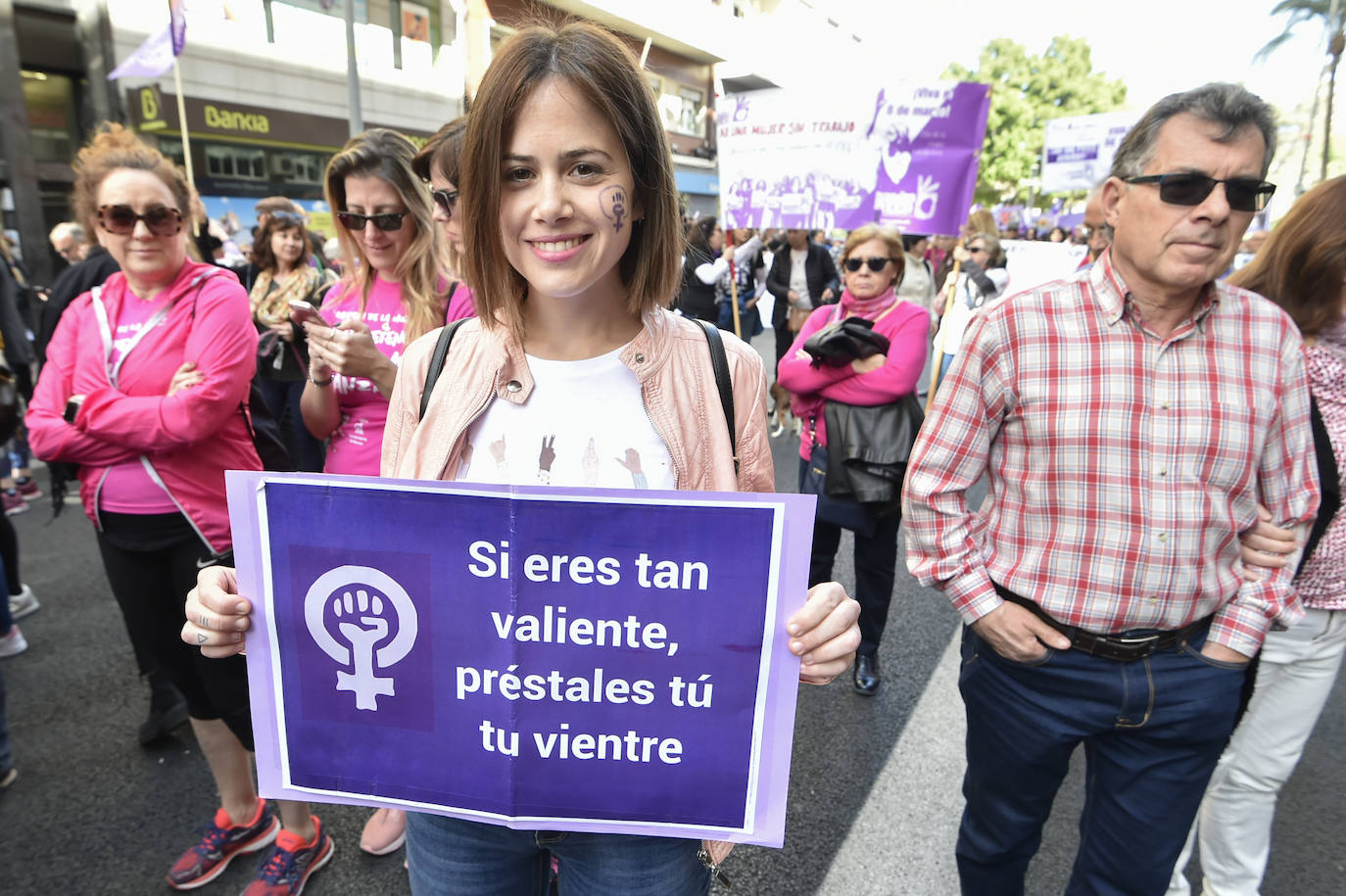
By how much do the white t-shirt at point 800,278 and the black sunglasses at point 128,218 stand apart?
6.70 m

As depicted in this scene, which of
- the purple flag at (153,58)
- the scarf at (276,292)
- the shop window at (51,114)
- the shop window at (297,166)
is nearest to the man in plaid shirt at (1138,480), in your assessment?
the scarf at (276,292)

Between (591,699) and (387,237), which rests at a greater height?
(387,237)

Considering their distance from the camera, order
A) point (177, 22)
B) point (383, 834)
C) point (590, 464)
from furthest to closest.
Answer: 1. point (177, 22)
2. point (383, 834)
3. point (590, 464)

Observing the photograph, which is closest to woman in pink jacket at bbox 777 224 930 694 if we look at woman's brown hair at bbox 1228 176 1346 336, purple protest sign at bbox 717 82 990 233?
purple protest sign at bbox 717 82 990 233

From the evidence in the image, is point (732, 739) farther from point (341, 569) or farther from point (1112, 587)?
point (1112, 587)

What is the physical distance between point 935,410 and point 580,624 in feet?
3.70

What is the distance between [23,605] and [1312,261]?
5649 mm

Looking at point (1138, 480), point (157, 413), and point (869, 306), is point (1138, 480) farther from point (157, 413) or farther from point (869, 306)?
point (157, 413)

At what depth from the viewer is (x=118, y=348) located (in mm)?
2314

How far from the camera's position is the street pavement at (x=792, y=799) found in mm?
2486

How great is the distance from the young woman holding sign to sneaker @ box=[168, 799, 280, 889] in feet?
4.94

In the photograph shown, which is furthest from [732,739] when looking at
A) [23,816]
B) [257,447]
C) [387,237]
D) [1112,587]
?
[23,816]

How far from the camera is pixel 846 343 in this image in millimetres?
3400

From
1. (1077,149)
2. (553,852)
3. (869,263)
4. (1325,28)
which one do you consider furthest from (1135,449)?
(1325,28)
